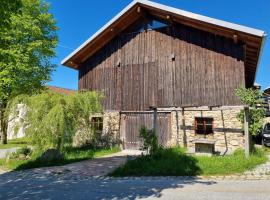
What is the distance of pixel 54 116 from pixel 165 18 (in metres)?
9.04

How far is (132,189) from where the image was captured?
8422mm

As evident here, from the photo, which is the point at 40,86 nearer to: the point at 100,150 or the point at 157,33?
the point at 100,150

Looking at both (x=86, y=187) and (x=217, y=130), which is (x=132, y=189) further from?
(x=217, y=130)

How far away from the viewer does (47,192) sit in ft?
27.3

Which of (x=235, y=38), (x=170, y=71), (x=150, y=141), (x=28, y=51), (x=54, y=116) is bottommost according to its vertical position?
(x=150, y=141)

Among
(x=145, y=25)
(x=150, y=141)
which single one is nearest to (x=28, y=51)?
(x=145, y=25)

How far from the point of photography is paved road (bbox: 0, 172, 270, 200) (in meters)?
7.59

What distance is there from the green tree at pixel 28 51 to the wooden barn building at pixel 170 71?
13.6ft

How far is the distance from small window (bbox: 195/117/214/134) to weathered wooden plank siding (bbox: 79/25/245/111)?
3.11 feet

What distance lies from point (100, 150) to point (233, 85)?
851 centimetres

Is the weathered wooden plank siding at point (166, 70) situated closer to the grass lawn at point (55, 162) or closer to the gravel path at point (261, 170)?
the grass lawn at point (55, 162)

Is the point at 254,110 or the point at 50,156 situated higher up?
the point at 254,110

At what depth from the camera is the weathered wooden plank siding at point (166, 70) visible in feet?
50.3

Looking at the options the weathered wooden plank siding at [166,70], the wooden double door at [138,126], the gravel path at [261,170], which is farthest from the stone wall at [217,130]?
the gravel path at [261,170]
